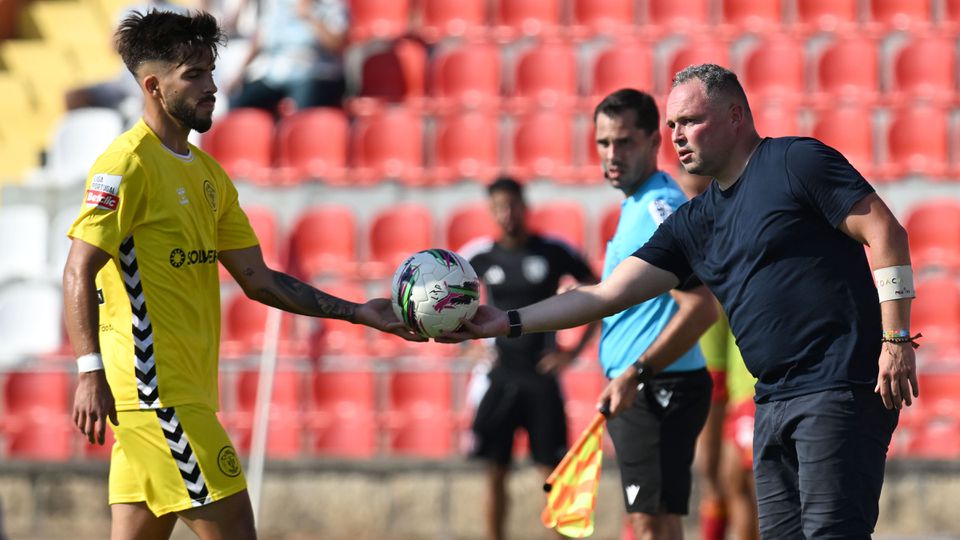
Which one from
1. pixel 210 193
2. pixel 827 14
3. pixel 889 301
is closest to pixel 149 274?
pixel 210 193

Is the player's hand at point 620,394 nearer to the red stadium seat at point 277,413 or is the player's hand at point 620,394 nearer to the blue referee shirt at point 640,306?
the blue referee shirt at point 640,306

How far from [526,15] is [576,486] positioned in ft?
28.9

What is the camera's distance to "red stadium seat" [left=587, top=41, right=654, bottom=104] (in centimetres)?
1337

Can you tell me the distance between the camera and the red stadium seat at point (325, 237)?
12.3 meters

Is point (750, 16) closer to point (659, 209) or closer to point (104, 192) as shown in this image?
point (659, 209)

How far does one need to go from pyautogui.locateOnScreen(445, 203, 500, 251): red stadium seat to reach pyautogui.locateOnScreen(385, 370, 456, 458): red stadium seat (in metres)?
1.30

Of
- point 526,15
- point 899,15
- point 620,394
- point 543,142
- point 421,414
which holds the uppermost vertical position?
point 526,15

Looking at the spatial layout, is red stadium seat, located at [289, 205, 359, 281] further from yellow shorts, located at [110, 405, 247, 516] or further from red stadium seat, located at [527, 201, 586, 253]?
yellow shorts, located at [110, 405, 247, 516]

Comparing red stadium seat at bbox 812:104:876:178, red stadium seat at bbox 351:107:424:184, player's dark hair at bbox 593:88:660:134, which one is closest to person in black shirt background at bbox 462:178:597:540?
player's dark hair at bbox 593:88:660:134

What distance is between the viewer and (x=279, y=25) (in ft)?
44.3

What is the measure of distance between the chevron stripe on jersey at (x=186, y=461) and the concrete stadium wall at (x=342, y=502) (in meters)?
5.99

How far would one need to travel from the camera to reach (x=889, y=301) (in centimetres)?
441

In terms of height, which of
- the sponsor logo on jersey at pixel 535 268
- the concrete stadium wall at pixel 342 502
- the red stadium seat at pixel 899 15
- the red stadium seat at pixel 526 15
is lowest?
the concrete stadium wall at pixel 342 502

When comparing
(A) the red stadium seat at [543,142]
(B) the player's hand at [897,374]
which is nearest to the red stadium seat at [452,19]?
(A) the red stadium seat at [543,142]
